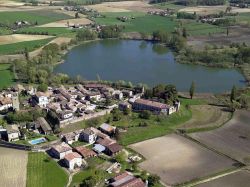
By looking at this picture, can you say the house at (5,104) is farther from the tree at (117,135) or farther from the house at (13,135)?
the tree at (117,135)

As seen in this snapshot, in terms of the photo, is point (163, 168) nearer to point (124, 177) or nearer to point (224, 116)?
point (124, 177)

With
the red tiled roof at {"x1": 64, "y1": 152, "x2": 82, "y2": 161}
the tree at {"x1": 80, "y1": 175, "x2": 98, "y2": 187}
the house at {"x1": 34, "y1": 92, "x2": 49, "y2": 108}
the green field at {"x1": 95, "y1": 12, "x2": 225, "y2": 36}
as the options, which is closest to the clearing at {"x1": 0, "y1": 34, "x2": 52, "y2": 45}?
the green field at {"x1": 95, "y1": 12, "x2": 225, "y2": 36}

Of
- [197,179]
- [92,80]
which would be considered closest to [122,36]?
[92,80]

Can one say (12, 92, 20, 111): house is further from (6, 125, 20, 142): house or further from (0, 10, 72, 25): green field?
(0, 10, 72, 25): green field

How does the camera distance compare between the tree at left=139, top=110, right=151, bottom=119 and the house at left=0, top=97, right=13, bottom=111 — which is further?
the house at left=0, top=97, right=13, bottom=111

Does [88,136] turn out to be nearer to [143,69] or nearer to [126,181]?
[126,181]

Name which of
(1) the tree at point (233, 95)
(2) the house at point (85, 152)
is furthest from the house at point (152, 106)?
(2) the house at point (85, 152)
